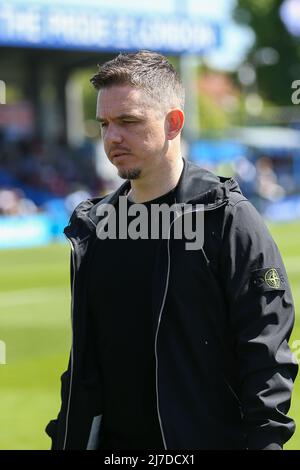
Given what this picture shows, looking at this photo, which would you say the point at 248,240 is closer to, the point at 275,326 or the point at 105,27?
the point at 275,326

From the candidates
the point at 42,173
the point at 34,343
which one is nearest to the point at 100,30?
the point at 42,173

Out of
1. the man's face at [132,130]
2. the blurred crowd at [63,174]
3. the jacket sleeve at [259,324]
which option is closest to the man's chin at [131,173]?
the man's face at [132,130]

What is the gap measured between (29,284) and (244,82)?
67307 millimetres

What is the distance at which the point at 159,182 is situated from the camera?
3.28 meters

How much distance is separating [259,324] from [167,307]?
1.04 feet

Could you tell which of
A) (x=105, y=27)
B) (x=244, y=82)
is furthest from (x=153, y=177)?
(x=244, y=82)

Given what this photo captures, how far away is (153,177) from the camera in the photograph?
10.7ft

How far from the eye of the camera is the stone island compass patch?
3.04m

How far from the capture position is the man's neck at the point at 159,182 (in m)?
3.27

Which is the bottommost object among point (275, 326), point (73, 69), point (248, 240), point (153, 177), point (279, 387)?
point (279, 387)

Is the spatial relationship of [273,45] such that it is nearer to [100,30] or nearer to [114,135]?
[100,30]

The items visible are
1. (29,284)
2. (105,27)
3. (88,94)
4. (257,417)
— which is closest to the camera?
(257,417)

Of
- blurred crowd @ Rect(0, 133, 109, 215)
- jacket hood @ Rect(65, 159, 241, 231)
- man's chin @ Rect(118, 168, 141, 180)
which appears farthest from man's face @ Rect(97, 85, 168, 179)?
blurred crowd @ Rect(0, 133, 109, 215)

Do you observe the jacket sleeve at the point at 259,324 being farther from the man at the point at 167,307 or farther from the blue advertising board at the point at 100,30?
the blue advertising board at the point at 100,30
